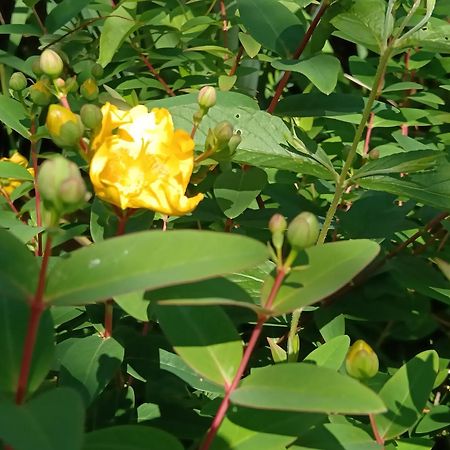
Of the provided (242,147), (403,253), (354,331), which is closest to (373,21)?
(242,147)

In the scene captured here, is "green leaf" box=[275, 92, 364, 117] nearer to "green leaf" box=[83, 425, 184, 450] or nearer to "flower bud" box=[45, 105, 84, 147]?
"flower bud" box=[45, 105, 84, 147]

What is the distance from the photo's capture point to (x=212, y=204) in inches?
38.2

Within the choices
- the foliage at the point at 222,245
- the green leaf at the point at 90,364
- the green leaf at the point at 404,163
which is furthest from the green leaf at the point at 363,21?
the green leaf at the point at 90,364

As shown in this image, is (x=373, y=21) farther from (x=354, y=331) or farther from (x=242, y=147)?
(x=354, y=331)

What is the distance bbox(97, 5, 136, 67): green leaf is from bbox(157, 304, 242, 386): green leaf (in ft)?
1.83

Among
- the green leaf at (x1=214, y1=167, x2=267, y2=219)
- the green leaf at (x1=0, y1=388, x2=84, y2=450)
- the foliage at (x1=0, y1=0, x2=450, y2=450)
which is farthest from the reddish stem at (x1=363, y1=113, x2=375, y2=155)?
the green leaf at (x1=0, y1=388, x2=84, y2=450)

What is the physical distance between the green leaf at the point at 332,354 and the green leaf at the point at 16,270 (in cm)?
32

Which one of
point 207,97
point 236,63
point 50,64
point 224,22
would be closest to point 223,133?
point 207,97

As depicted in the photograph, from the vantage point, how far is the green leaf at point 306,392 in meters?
0.49

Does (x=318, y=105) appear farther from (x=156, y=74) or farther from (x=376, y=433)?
(x=376, y=433)

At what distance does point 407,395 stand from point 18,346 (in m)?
0.37

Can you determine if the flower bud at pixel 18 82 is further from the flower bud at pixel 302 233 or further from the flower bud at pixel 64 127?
the flower bud at pixel 302 233

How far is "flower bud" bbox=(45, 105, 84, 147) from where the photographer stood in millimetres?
659

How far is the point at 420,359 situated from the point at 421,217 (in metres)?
0.43
